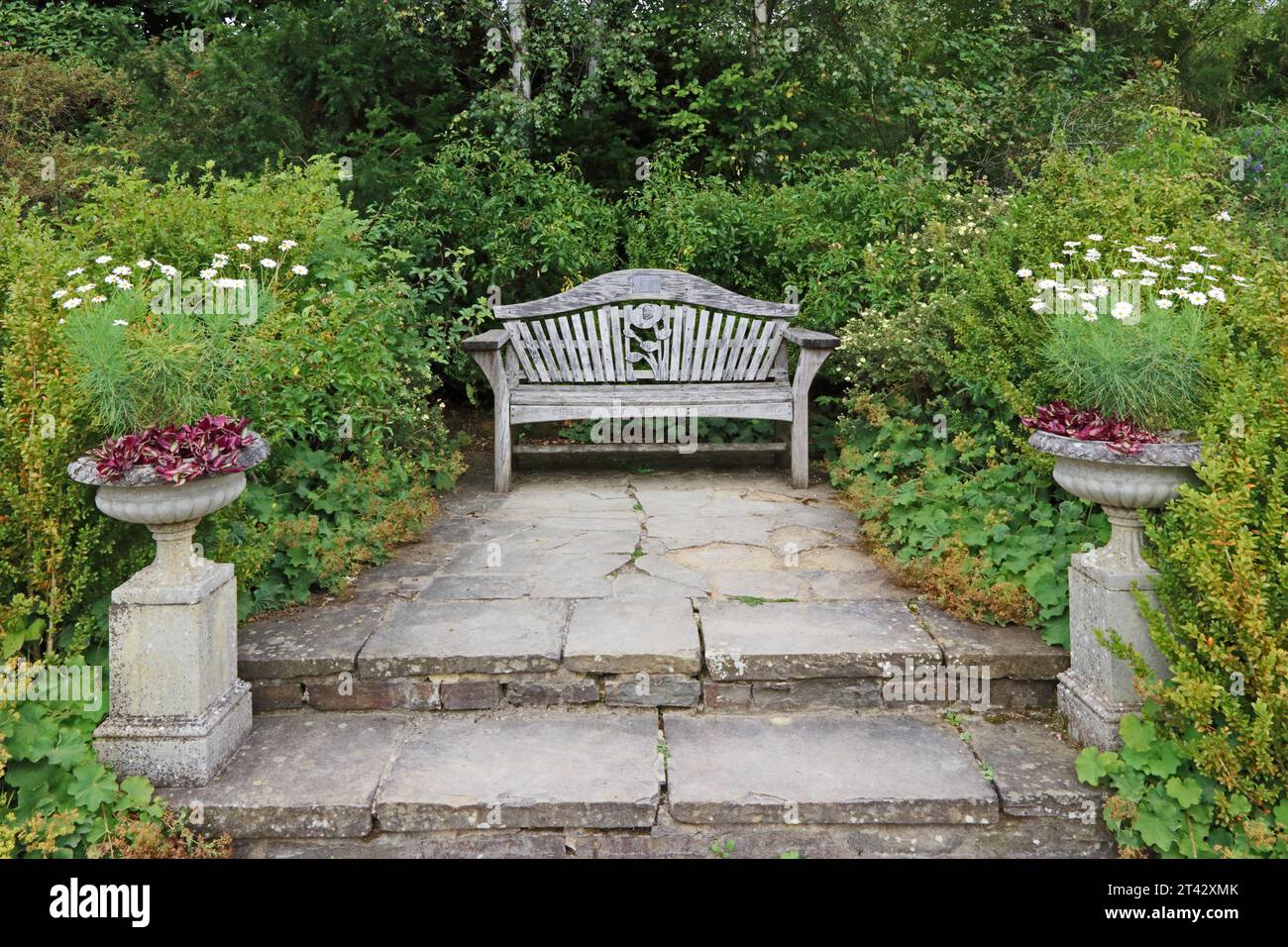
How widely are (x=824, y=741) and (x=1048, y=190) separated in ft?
10.7

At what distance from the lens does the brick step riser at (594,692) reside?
336 cm

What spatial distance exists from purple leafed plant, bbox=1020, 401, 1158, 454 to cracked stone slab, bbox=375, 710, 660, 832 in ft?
5.06

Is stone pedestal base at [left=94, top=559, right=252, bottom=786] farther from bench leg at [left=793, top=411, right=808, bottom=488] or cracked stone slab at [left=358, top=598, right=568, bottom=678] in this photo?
bench leg at [left=793, top=411, right=808, bottom=488]

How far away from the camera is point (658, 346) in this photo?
666 cm

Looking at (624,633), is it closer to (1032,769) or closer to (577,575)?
(577,575)

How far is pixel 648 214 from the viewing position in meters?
7.68

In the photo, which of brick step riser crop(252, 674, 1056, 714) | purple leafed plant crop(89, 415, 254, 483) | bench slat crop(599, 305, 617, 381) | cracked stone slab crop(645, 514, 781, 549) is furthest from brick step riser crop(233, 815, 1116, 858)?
bench slat crop(599, 305, 617, 381)

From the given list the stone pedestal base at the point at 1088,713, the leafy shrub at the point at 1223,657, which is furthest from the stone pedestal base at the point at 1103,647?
the leafy shrub at the point at 1223,657

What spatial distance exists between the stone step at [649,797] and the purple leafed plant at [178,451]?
34.6 inches

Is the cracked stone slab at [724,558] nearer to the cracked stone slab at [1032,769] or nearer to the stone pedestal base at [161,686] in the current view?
the cracked stone slab at [1032,769]

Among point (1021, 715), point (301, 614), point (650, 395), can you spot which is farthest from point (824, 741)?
point (650, 395)

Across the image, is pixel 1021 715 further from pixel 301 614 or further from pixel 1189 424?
pixel 301 614

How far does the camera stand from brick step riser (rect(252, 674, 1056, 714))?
3.36 m

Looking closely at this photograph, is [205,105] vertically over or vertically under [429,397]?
over
